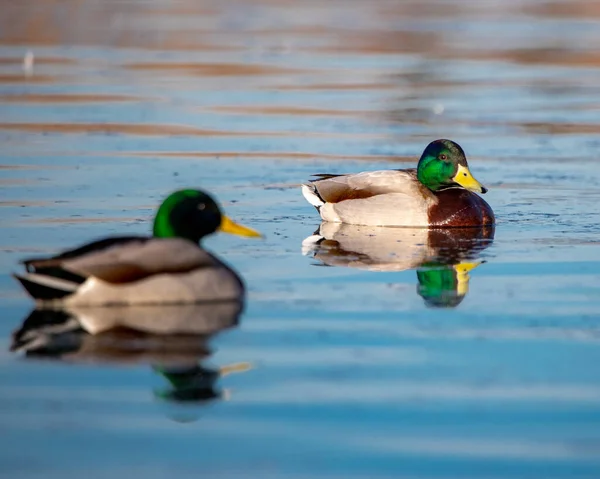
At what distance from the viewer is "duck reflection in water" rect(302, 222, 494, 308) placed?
929cm

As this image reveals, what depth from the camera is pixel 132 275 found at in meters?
8.30

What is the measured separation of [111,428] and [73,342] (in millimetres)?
1524

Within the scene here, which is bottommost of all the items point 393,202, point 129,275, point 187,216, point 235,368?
point 235,368

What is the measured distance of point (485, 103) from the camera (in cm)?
1966

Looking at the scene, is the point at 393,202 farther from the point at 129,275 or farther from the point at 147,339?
the point at 147,339

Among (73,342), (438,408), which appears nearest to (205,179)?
(73,342)

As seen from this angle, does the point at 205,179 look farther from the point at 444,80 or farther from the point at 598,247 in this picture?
the point at 444,80

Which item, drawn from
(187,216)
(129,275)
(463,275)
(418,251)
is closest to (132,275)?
(129,275)

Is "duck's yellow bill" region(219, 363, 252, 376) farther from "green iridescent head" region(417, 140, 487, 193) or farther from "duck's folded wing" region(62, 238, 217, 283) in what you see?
"green iridescent head" region(417, 140, 487, 193)

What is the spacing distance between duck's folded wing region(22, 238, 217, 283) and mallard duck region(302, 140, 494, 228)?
3923 millimetres

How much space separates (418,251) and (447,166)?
5.28 ft

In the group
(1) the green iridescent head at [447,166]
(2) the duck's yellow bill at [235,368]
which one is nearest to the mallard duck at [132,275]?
(2) the duck's yellow bill at [235,368]

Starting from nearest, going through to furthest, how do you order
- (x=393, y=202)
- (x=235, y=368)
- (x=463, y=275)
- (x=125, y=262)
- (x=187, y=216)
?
(x=235, y=368) < (x=125, y=262) < (x=187, y=216) < (x=463, y=275) < (x=393, y=202)

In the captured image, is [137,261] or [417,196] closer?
[137,261]
